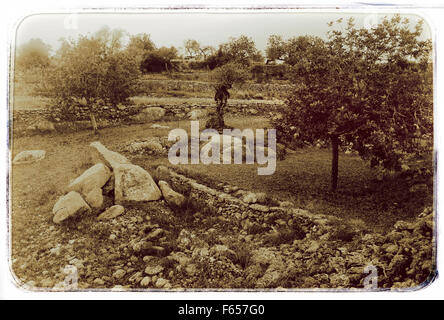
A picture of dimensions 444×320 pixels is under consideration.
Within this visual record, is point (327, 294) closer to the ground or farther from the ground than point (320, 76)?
closer to the ground

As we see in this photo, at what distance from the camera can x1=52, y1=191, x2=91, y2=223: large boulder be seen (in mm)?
2994

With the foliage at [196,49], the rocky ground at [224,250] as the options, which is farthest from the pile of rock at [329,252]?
the foliage at [196,49]

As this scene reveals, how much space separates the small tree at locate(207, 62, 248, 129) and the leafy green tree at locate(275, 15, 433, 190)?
0.47 m

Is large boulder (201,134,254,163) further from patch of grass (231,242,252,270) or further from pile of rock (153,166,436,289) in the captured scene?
patch of grass (231,242,252,270)

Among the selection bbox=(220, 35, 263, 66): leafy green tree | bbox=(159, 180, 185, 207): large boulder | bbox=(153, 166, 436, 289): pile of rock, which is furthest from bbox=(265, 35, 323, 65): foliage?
bbox=(159, 180, 185, 207): large boulder

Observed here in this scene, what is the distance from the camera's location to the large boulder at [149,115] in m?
3.13

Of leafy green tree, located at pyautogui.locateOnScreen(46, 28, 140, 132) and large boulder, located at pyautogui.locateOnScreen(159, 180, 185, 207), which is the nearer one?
leafy green tree, located at pyautogui.locateOnScreen(46, 28, 140, 132)

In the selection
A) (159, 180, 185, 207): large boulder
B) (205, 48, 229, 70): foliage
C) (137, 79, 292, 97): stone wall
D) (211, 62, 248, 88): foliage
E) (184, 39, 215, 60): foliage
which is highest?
(184, 39, 215, 60): foliage

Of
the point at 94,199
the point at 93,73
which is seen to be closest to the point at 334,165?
the point at 94,199

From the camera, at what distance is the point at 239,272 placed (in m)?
2.94

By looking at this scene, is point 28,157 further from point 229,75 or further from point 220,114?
point 229,75

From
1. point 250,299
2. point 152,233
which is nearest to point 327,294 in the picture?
point 250,299

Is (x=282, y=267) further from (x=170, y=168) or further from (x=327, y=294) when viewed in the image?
(x=170, y=168)

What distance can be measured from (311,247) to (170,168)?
4.55ft
